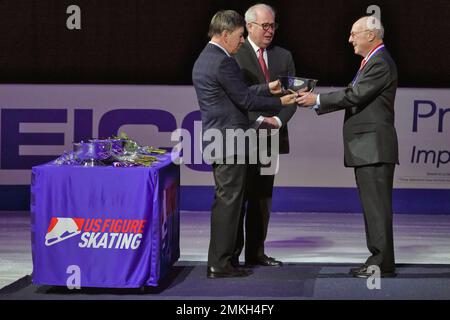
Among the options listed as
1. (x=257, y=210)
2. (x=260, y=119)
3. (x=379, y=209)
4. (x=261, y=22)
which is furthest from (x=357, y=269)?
(x=261, y=22)

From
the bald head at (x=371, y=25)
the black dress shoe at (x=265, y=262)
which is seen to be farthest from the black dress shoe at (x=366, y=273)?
the bald head at (x=371, y=25)

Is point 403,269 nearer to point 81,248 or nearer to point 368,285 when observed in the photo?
point 368,285

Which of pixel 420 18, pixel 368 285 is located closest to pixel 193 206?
pixel 420 18

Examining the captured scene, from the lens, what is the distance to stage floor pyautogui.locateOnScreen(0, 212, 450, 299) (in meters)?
6.15

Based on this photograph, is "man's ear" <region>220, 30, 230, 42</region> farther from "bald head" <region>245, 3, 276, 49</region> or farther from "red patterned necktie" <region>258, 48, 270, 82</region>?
"red patterned necktie" <region>258, 48, 270, 82</region>

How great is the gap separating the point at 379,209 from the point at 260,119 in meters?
0.94

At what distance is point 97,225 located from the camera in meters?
5.61

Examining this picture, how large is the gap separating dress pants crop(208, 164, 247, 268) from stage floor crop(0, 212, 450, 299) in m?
0.25

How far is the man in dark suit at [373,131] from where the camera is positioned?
19.7 ft

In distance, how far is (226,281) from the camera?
6.01 metres

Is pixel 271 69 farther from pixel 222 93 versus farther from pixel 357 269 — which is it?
pixel 357 269

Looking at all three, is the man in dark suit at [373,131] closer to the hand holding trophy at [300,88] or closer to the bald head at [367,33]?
the bald head at [367,33]

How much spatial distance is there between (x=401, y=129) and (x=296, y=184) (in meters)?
1.04

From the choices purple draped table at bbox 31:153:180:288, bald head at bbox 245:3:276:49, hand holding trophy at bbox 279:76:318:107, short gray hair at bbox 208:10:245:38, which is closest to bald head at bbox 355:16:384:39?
hand holding trophy at bbox 279:76:318:107
